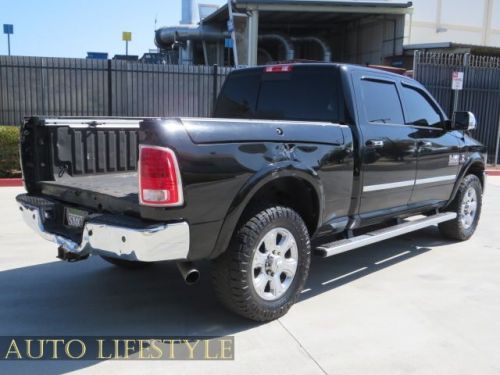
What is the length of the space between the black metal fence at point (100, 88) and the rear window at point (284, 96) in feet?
28.1

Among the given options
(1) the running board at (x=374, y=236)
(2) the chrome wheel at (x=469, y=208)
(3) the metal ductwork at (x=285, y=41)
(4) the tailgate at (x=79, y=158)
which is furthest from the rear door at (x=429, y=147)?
(3) the metal ductwork at (x=285, y=41)

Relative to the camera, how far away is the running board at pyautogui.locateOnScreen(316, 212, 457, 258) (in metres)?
4.17

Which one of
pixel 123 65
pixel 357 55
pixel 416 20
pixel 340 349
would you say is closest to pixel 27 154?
pixel 340 349

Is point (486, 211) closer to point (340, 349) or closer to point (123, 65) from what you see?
point (340, 349)

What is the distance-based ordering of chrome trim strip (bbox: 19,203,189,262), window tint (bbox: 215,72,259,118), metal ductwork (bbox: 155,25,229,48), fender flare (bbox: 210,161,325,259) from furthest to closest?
metal ductwork (bbox: 155,25,229,48)
window tint (bbox: 215,72,259,118)
fender flare (bbox: 210,161,325,259)
chrome trim strip (bbox: 19,203,189,262)

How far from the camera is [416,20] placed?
69.5ft

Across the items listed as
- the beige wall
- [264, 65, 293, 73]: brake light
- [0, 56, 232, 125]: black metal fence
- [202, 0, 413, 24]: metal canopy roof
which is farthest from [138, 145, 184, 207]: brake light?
the beige wall

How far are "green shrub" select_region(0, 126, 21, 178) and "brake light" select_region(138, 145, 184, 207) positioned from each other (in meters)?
7.95

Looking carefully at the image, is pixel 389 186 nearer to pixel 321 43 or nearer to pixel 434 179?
pixel 434 179

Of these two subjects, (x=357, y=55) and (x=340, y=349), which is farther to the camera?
(x=357, y=55)

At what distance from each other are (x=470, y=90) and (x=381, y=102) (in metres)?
11.7

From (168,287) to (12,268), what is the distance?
1631 mm

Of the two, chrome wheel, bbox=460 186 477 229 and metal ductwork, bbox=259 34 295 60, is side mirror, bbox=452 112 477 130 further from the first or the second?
metal ductwork, bbox=259 34 295 60

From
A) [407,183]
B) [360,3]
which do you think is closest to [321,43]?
[360,3]
